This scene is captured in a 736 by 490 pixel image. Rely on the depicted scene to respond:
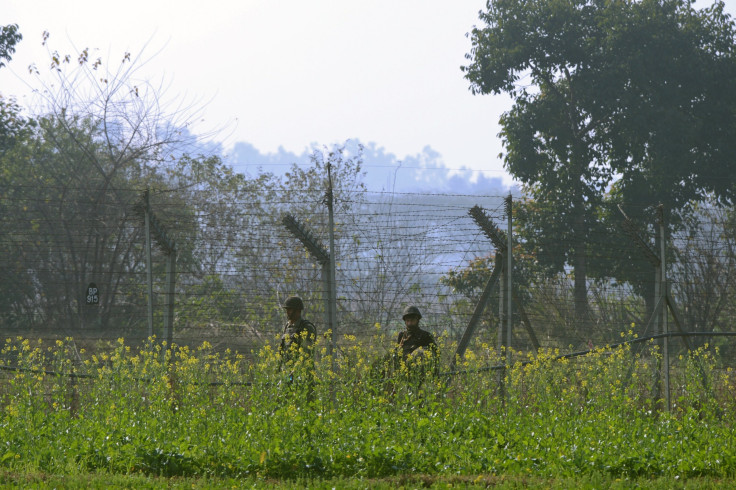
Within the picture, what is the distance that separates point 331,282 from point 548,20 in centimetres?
1382

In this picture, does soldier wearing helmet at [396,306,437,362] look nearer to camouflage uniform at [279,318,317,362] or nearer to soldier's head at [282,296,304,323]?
camouflage uniform at [279,318,317,362]

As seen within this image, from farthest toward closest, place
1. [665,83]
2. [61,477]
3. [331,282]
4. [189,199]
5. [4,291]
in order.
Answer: [665,83]
[189,199]
[4,291]
[331,282]
[61,477]

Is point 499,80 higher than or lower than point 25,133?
higher

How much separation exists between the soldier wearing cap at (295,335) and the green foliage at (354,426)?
26cm

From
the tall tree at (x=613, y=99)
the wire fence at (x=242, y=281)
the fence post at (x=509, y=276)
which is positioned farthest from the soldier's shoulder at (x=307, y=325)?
the tall tree at (x=613, y=99)

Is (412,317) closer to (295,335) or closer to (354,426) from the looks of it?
(295,335)

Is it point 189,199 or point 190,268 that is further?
point 189,199

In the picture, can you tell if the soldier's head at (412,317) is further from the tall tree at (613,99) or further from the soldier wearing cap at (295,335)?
the tall tree at (613,99)

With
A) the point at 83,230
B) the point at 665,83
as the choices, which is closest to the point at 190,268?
the point at 83,230

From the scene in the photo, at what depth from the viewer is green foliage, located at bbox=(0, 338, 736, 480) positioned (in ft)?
20.4

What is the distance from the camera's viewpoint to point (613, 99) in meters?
20.2

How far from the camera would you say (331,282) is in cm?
937

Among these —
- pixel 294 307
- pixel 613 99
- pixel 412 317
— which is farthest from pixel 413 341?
pixel 613 99

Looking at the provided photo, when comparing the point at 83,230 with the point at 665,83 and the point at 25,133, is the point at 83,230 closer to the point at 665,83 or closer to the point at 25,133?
the point at 25,133
